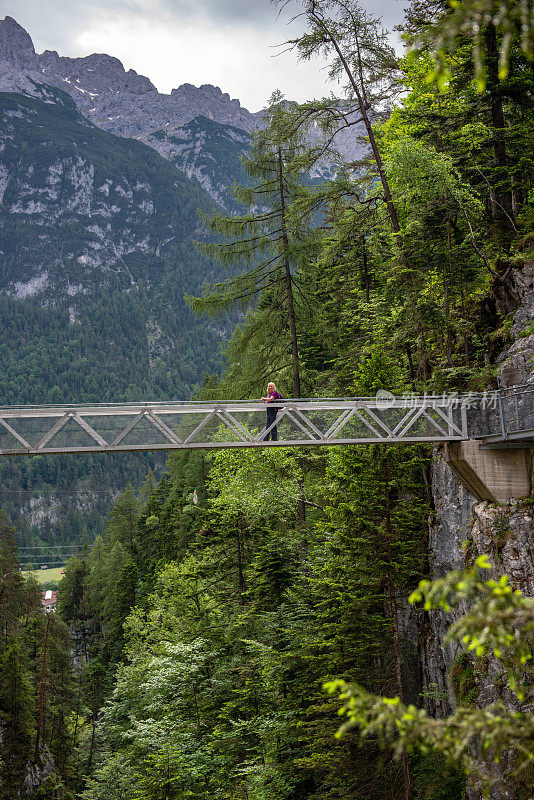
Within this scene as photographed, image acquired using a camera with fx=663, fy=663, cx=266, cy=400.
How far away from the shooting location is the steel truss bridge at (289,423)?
12422 mm

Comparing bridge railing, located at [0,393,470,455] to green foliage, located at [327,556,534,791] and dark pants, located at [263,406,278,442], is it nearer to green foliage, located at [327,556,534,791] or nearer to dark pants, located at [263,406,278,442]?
dark pants, located at [263,406,278,442]

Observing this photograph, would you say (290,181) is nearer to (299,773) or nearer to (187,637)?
(187,637)

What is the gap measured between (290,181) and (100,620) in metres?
55.0

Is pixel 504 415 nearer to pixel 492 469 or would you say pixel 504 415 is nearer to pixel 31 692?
pixel 492 469

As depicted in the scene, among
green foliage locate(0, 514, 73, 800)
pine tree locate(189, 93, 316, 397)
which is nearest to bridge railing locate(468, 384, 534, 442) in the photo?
pine tree locate(189, 93, 316, 397)

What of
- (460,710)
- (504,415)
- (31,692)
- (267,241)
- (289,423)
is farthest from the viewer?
(31,692)

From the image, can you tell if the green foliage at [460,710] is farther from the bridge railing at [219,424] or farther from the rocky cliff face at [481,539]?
the bridge railing at [219,424]

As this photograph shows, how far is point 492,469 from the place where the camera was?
12.8 metres

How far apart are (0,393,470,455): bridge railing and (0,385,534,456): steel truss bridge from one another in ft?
0.06

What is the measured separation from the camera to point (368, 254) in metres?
22.6

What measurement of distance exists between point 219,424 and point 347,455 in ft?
10.2

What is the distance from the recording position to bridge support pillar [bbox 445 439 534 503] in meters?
12.4

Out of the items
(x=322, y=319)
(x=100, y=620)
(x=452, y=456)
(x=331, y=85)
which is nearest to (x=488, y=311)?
(x=452, y=456)

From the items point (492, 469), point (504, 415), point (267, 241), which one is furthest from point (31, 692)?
point (504, 415)
